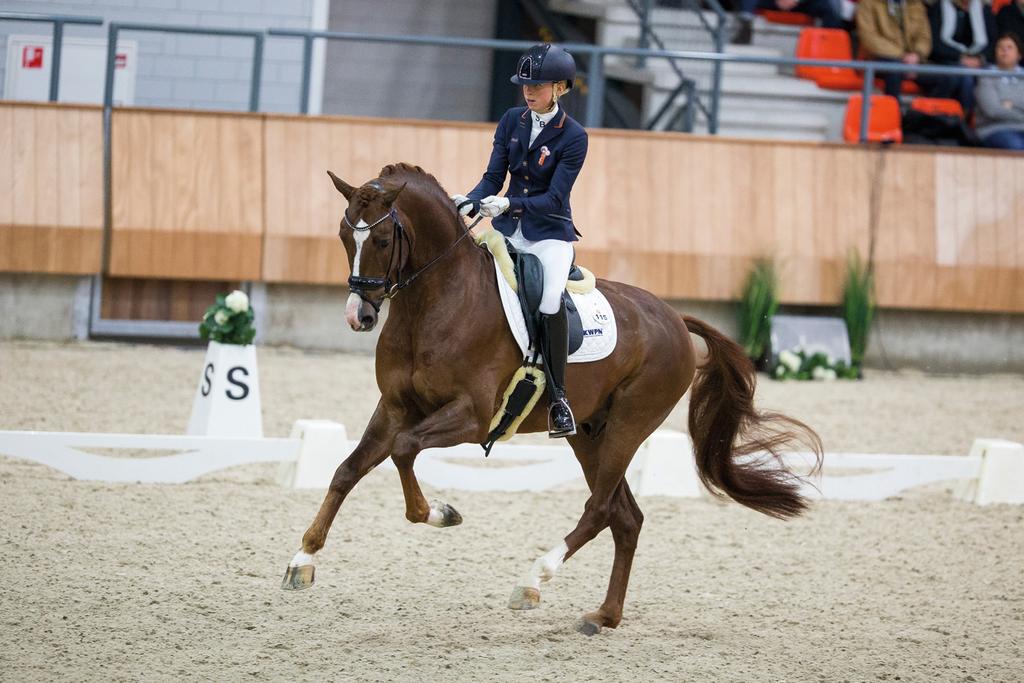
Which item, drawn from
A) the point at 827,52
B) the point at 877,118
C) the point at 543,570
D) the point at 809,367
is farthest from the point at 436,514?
the point at 827,52

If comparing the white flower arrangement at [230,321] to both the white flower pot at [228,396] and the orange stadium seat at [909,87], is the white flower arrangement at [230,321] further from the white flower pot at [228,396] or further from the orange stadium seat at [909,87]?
the orange stadium seat at [909,87]

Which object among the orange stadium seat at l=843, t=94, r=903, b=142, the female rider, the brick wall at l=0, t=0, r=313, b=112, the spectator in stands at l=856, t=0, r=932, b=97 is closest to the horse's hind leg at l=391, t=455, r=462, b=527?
the female rider

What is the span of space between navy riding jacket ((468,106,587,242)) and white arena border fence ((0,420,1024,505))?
190 centimetres

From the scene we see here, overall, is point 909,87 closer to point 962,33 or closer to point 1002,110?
point 962,33

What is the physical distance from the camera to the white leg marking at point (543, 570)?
4512 millimetres

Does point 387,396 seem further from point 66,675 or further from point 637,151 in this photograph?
point 637,151

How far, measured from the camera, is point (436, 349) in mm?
4418

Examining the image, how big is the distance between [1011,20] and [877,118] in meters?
2.41

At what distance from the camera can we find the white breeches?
4.72 m

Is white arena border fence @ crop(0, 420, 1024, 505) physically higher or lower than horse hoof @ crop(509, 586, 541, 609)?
higher

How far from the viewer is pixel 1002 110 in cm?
1162

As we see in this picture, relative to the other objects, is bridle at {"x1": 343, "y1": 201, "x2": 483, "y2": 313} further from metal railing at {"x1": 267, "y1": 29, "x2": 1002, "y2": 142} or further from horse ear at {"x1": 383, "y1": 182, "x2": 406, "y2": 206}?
metal railing at {"x1": 267, "y1": 29, "x2": 1002, "y2": 142}

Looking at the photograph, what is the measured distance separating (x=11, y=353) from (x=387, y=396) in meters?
6.09

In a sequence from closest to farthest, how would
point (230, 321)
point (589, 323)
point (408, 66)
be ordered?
point (589, 323), point (230, 321), point (408, 66)
